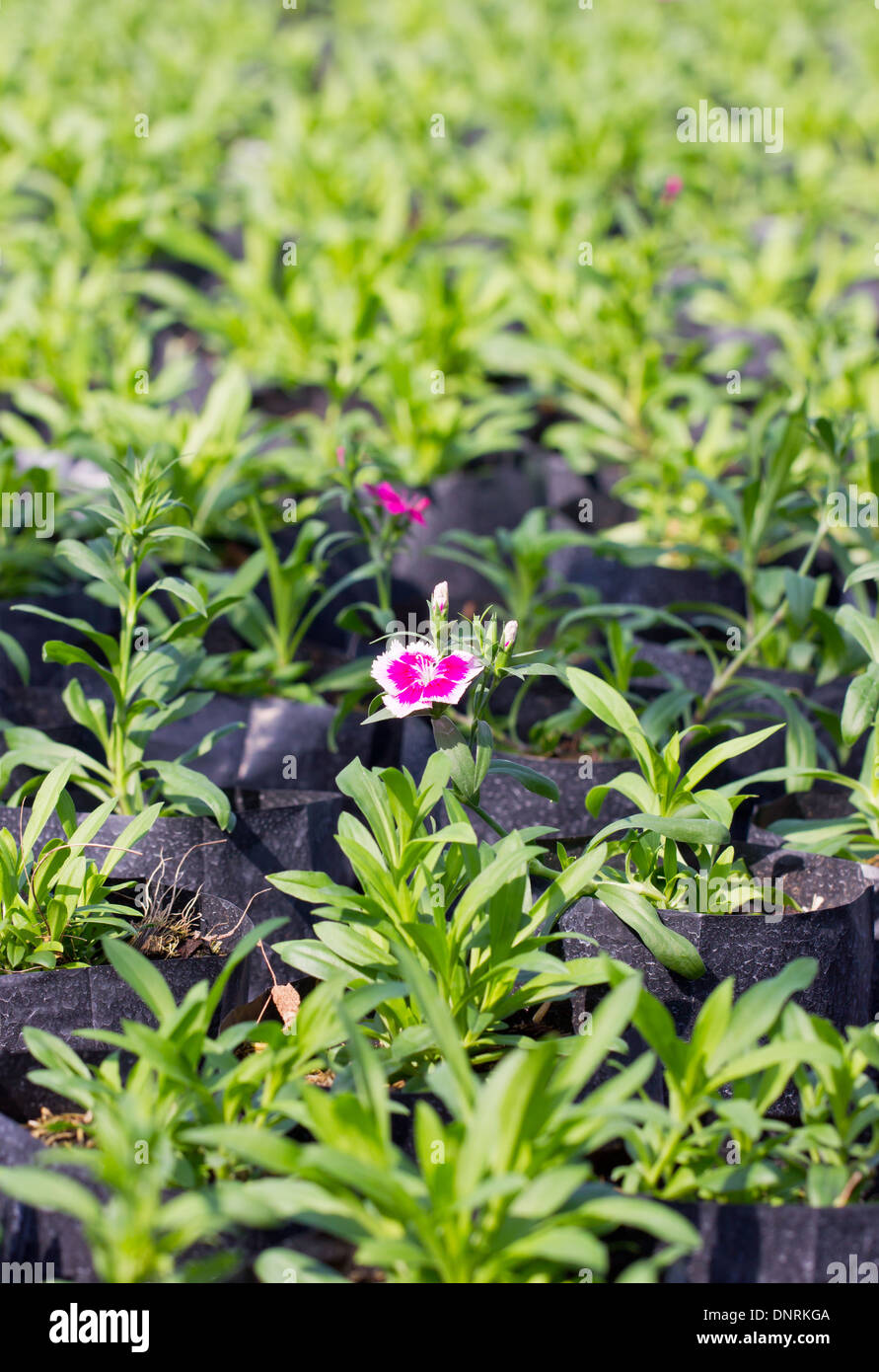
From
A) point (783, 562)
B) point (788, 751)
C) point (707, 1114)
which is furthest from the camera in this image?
point (783, 562)

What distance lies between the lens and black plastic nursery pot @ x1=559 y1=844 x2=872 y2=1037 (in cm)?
146

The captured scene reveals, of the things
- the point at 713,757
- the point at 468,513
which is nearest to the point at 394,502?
the point at 713,757

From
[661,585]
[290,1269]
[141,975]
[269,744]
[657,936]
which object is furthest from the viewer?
[661,585]

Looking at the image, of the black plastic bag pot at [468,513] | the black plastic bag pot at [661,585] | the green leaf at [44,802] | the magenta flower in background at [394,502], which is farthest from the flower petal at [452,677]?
the black plastic bag pot at [468,513]

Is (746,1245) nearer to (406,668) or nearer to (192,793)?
(406,668)

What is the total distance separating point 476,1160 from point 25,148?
160 inches

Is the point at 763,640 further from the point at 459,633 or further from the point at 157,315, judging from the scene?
the point at 157,315

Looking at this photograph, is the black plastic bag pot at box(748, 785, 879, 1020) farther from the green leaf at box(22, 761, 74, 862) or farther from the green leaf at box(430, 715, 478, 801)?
the green leaf at box(22, 761, 74, 862)

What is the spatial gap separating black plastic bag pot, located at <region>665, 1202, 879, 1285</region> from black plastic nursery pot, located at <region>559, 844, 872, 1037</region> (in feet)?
1.03

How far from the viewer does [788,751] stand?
189 centimetres

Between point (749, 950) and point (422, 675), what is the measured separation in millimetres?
507

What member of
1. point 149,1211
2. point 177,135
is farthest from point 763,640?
point 177,135

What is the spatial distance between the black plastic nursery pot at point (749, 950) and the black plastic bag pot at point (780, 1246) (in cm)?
31

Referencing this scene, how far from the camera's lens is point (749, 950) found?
146 cm
